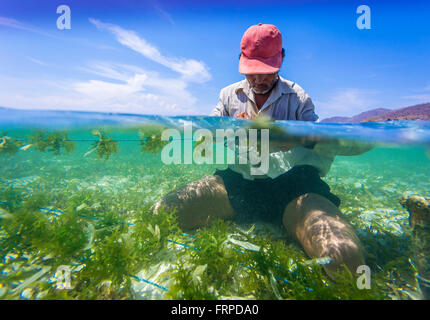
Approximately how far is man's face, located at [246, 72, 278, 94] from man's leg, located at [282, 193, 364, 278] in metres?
2.58

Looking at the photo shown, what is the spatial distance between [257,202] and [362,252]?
6.94 ft

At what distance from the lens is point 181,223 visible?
13.0 ft

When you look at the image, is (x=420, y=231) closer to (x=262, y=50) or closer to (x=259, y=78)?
(x=259, y=78)

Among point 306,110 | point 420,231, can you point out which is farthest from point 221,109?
point 420,231

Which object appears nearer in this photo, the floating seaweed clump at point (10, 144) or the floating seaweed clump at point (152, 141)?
the floating seaweed clump at point (152, 141)

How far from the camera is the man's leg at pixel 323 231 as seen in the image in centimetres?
269

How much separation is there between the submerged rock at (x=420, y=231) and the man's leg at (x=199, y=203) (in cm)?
355

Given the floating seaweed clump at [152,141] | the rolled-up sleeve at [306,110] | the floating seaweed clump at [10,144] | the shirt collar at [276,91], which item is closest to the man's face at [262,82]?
the shirt collar at [276,91]

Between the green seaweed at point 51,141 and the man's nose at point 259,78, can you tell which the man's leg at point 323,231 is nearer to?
the man's nose at point 259,78

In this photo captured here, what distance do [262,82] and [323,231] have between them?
310 cm

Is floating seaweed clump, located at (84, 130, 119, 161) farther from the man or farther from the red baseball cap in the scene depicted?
the red baseball cap

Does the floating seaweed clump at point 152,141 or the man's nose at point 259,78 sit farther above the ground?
the man's nose at point 259,78

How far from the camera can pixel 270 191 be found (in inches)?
168
